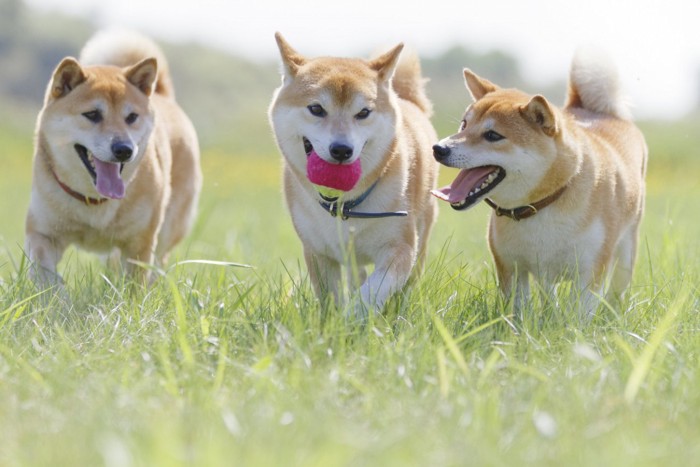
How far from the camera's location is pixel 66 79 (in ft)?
17.5

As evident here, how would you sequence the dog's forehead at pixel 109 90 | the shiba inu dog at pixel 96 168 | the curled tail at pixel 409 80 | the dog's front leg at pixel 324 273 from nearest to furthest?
the dog's front leg at pixel 324 273
the shiba inu dog at pixel 96 168
the dog's forehead at pixel 109 90
the curled tail at pixel 409 80

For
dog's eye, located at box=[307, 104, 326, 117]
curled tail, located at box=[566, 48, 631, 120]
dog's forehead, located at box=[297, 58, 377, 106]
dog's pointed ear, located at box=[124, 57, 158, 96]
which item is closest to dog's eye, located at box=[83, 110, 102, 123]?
dog's pointed ear, located at box=[124, 57, 158, 96]

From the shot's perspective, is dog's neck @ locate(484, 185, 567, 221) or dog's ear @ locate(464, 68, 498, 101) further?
dog's ear @ locate(464, 68, 498, 101)

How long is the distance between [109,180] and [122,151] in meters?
0.21

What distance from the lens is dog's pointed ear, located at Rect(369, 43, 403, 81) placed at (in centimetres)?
480

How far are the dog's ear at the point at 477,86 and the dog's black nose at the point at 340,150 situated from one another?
1.03 metres

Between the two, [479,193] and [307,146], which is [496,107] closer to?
[479,193]

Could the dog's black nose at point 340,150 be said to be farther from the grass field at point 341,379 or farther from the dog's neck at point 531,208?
the dog's neck at point 531,208

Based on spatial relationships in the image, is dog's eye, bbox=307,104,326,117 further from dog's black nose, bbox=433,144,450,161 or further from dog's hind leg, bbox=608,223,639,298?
dog's hind leg, bbox=608,223,639,298

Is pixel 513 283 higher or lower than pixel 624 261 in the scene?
higher

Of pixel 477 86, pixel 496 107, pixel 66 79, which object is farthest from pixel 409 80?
pixel 66 79

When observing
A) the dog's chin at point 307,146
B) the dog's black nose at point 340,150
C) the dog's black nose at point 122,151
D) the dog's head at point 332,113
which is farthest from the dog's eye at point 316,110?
the dog's black nose at point 122,151

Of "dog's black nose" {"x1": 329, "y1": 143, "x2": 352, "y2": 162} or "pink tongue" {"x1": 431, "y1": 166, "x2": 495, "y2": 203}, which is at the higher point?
"dog's black nose" {"x1": 329, "y1": 143, "x2": 352, "y2": 162}

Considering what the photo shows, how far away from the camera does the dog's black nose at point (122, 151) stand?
16.4 feet
